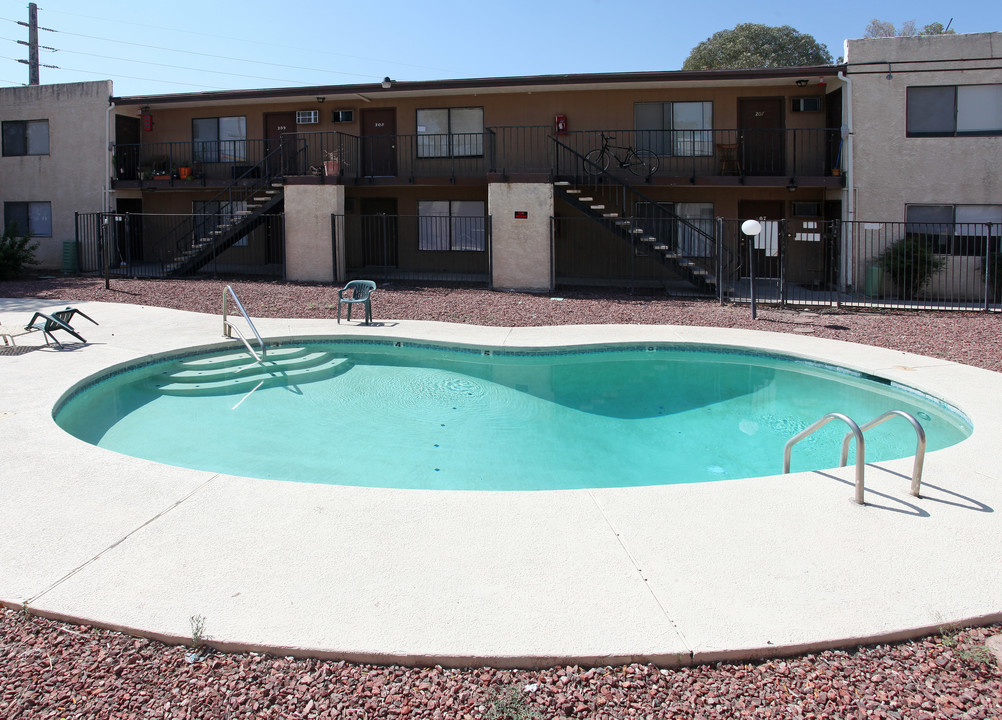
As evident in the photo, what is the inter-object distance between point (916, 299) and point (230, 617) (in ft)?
55.6

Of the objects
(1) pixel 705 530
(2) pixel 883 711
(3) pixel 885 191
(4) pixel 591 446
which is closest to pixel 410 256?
(3) pixel 885 191

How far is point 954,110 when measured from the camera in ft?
57.4

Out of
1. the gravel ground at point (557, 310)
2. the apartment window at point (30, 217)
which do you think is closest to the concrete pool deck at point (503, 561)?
the gravel ground at point (557, 310)

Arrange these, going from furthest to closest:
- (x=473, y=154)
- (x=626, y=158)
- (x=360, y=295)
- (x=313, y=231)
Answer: (x=473, y=154) → (x=626, y=158) → (x=313, y=231) → (x=360, y=295)

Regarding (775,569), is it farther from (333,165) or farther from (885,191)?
(333,165)

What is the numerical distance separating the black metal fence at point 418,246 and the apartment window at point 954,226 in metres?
10.4

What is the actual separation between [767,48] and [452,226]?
29486 millimetres

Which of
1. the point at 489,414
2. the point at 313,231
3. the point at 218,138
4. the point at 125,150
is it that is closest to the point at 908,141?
the point at 489,414

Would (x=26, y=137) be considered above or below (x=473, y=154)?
above

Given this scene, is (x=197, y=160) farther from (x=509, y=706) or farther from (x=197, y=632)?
(x=509, y=706)

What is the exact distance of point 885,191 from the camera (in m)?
17.7

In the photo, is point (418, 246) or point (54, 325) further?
point (418, 246)

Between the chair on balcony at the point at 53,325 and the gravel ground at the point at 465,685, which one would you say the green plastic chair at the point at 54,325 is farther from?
the gravel ground at the point at 465,685

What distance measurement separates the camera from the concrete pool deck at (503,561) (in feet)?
11.6
